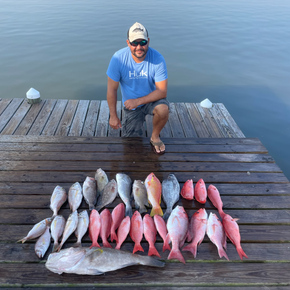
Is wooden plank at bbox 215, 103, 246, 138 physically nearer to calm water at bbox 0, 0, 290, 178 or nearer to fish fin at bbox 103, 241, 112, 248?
calm water at bbox 0, 0, 290, 178

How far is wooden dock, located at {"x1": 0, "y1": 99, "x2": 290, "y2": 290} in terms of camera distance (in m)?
1.84

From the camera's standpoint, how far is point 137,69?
123 inches

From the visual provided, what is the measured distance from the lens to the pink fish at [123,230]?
6.76 ft

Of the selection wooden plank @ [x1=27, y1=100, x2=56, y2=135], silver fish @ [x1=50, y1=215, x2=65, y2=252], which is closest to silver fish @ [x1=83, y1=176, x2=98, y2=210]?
silver fish @ [x1=50, y1=215, x2=65, y2=252]

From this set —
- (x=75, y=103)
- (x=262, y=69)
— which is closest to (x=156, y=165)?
(x=75, y=103)

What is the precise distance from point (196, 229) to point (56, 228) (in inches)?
49.9

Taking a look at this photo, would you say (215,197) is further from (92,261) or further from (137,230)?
(92,261)

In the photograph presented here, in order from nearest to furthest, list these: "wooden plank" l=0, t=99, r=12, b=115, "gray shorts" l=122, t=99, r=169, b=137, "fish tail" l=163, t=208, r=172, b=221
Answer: "fish tail" l=163, t=208, r=172, b=221 < "gray shorts" l=122, t=99, r=169, b=137 < "wooden plank" l=0, t=99, r=12, b=115

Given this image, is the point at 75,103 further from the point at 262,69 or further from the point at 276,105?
the point at 262,69

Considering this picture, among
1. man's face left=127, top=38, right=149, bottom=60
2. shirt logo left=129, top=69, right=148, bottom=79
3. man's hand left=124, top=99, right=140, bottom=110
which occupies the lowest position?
man's hand left=124, top=99, right=140, bottom=110

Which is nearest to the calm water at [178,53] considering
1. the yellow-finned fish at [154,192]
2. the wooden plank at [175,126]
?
the wooden plank at [175,126]

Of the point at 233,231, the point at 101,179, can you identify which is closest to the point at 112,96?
the point at 101,179

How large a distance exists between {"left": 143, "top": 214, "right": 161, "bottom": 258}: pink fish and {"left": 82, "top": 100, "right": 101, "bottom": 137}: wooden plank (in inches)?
85.5

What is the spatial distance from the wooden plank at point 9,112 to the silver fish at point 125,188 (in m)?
2.52
